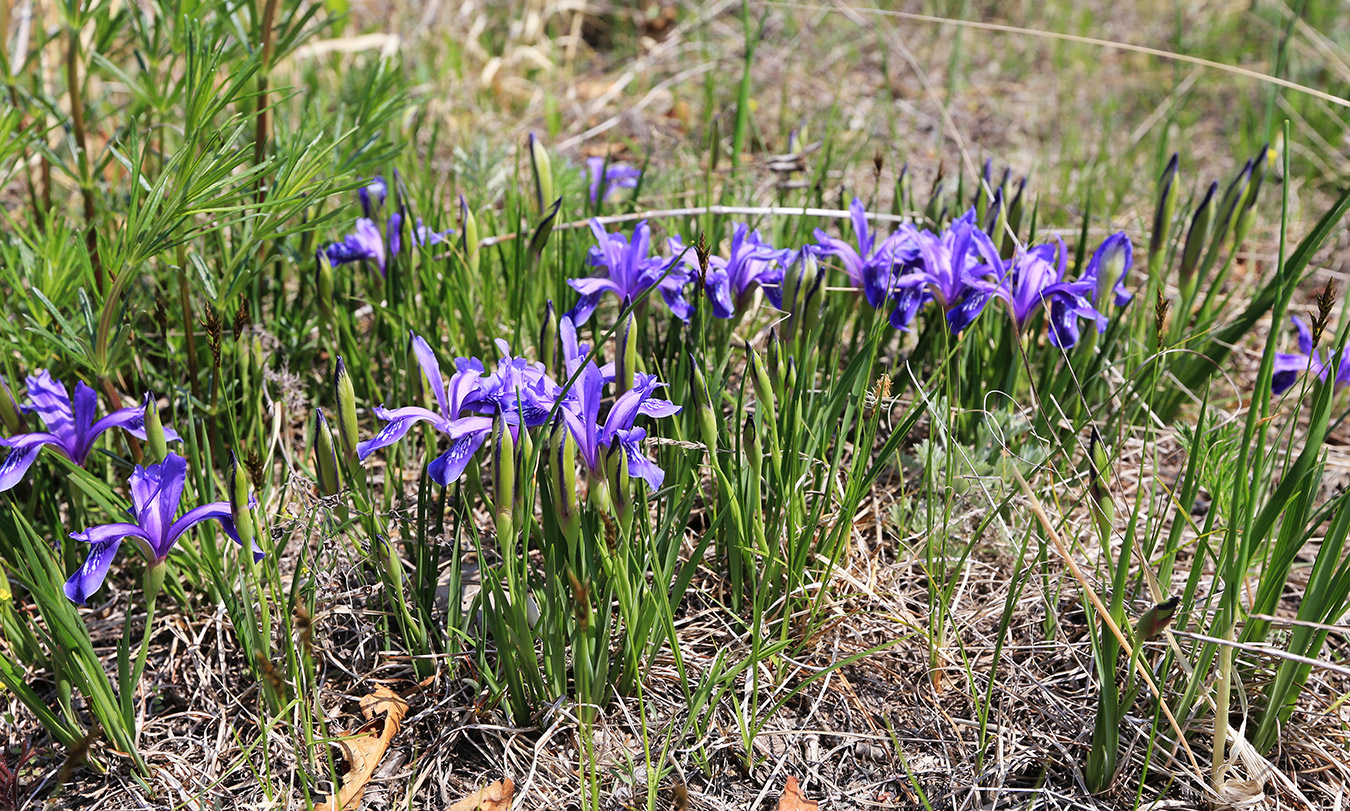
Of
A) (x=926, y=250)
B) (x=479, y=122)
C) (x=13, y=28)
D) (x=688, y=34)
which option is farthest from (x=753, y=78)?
(x=13, y=28)

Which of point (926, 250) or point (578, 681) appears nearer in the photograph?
point (578, 681)

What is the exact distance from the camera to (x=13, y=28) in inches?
181

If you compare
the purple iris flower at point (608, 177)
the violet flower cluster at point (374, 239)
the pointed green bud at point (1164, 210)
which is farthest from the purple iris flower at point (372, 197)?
the pointed green bud at point (1164, 210)

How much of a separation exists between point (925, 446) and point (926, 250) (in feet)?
1.56

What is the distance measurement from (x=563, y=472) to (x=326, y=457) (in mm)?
520

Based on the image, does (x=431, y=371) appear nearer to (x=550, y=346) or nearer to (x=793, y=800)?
(x=550, y=346)

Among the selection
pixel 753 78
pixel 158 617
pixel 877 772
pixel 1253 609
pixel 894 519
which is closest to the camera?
pixel 1253 609

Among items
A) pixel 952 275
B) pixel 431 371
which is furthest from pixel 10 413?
pixel 952 275

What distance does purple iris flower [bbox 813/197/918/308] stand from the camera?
2.19 m

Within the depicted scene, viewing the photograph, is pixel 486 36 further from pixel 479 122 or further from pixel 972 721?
pixel 972 721

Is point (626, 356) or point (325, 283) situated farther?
point (325, 283)

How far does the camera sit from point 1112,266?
233 cm

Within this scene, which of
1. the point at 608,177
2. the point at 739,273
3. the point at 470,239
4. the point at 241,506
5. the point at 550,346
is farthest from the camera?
the point at 608,177

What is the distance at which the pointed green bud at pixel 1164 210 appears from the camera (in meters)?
2.45
